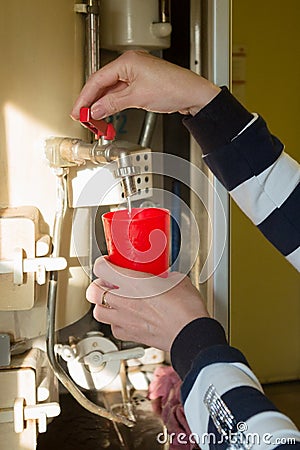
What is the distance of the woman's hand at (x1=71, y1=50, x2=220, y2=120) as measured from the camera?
82 cm

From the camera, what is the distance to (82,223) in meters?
0.95

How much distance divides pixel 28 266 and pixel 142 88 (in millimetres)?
272

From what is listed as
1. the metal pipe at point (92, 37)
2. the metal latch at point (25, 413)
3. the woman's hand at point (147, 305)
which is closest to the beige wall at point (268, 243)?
the metal pipe at point (92, 37)

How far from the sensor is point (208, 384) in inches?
25.0

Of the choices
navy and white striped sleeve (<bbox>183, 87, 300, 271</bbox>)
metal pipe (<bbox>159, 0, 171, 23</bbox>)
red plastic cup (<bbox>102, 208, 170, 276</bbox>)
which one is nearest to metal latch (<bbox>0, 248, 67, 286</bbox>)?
red plastic cup (<bbox>102, 208, 170, 276</bbox>)

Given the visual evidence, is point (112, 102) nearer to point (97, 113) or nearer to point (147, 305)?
point (97, 113)

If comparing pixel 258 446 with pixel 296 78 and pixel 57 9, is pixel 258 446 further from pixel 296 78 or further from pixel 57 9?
pixel 296 78

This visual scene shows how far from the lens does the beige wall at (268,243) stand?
201cm

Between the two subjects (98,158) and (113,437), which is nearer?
(98,158)

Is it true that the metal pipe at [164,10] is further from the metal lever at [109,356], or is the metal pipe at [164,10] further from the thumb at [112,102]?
the metal lever at [109,356]

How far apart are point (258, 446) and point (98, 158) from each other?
16.7 inches

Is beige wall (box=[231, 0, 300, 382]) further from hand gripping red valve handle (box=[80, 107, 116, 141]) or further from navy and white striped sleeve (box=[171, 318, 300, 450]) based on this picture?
navy and white striped sleeve (box=[171, 318, 300, 450])

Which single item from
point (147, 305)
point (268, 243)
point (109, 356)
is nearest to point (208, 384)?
point (147, 305)

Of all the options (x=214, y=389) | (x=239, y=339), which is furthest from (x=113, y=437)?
(x=239, y=339)
